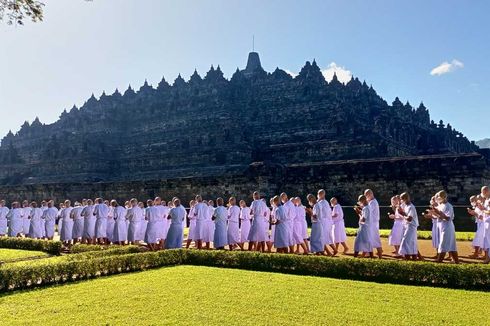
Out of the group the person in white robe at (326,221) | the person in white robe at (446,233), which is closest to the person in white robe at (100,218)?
the person in white robe at (326,221)

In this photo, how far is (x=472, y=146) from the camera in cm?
5478

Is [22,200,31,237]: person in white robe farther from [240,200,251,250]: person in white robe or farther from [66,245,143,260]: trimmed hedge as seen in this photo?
[240,200,251,250]: person in white robe

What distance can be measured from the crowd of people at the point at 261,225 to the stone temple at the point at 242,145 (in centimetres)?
588

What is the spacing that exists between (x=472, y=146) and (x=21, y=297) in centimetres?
5685

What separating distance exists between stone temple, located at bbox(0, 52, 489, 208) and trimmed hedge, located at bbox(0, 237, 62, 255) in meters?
10.2

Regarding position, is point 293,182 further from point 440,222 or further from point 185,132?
point 185,132

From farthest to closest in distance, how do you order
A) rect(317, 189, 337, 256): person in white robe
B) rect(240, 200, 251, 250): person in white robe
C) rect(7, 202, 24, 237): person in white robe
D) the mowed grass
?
rect(7, 202, 24, 237): person in white robe < rect(240, 200, 251, 250): person in white robe < rect(317, 189, 337, 256): person in white robe < the mowed grass

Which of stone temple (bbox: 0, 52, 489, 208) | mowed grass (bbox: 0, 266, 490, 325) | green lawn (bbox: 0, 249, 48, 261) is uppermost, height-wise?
stone temple (bbox: 0, 52, 489, 208)

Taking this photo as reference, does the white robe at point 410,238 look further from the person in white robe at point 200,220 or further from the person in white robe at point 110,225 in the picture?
the person in white robe at point 110,225

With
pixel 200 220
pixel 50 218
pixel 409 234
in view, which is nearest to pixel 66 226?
pixel 50 218

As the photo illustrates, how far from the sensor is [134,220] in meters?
15.3

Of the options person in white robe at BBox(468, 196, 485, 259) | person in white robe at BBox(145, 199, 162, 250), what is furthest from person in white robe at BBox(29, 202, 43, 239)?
person in white robe at BBox(468, 196, 485, 259)

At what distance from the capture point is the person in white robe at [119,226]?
52.4 feet

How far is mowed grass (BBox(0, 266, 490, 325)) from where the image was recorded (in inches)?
238
